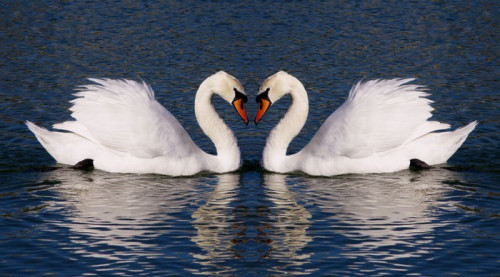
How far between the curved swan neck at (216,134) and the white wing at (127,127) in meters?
0.55

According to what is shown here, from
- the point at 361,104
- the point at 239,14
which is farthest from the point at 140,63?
the point at 361,104

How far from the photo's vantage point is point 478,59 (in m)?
23.7

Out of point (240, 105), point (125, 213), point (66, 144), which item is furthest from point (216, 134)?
point (125, 213)

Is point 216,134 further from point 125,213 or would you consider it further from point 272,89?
point 125,213

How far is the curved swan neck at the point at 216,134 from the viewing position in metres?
15.7

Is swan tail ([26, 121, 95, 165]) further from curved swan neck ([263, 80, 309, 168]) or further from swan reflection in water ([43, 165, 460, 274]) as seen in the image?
curved swan neck ([263, 80, 309, 168])

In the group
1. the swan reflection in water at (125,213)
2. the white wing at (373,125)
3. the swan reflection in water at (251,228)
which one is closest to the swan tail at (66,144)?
the swan reflection in water at (125,213)

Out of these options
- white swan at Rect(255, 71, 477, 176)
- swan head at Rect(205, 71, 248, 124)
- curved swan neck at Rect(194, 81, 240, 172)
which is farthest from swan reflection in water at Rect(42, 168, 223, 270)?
white swan at Rect(255, 71, 477, 176)

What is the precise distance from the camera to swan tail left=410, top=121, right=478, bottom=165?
1550 centimetres

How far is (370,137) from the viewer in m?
15.1

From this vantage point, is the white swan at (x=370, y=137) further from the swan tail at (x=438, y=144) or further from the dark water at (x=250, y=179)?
the dark water at (x=250, y=179)

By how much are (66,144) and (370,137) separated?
4.83 metres

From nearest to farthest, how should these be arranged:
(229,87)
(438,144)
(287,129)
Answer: (438,144)
(229,87)
(287,129)

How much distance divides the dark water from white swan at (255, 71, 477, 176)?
0.79 feet
